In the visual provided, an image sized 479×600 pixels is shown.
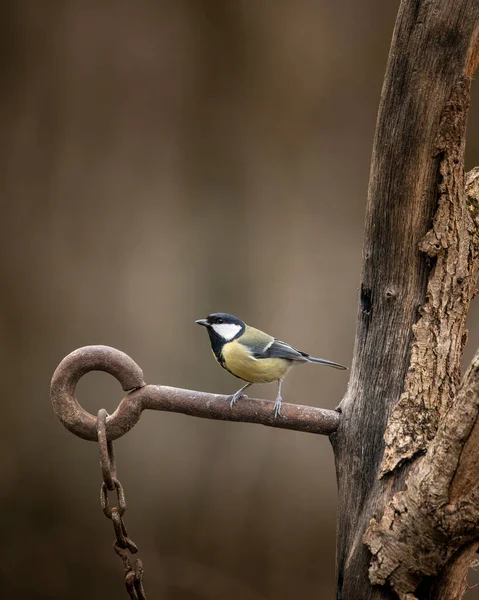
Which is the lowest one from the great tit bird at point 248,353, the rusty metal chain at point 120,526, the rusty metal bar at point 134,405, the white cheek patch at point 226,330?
the rusty metal chain at point 120,526

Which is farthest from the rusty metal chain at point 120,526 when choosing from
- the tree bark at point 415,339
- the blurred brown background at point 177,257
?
the blurred brown background at point 177,257

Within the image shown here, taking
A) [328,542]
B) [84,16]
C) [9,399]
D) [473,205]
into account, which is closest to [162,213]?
[84,16]

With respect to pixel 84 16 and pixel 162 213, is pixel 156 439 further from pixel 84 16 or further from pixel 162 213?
pixel 84 16

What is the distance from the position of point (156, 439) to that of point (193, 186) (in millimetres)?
916

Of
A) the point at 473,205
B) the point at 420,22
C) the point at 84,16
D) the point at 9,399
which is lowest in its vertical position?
the point at 9,399

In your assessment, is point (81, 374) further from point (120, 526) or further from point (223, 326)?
point (223, 326)

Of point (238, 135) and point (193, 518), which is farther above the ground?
point (238, 135)

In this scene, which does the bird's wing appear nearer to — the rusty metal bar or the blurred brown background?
the rusty metal bar

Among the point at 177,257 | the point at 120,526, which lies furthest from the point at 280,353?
the point at 177,257

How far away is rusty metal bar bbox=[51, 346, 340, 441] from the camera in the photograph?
40.8 inches

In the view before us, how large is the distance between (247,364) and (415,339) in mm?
444

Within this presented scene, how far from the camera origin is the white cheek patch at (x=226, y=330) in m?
1.43

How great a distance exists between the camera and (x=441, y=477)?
90 centimetres

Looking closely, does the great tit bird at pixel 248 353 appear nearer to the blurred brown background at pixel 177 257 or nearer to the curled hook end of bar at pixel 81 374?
the curled hook end of bar at pixel 81 374
